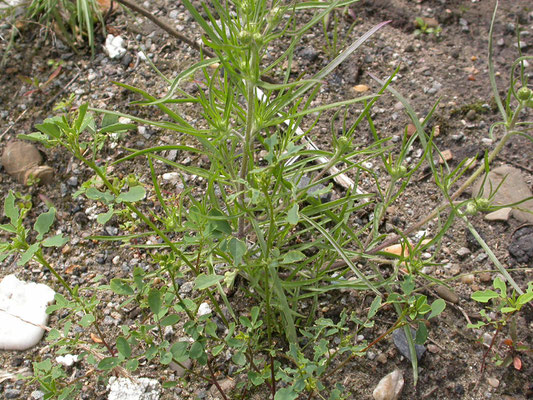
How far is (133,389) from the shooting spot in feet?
5.64

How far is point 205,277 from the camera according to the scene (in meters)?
1.45

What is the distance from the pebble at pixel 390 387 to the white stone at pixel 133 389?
0.73 metres

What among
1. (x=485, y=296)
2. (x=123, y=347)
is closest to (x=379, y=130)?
(x=485, y=296)

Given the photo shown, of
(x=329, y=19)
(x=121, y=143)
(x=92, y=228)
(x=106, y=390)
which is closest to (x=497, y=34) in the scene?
(x=329, y=19)

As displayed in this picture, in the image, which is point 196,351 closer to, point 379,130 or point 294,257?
point 294,257

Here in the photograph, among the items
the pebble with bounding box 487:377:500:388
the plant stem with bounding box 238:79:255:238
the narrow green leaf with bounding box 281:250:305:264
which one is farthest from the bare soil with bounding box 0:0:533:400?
the plant stem with bounding box 238:79:255:238

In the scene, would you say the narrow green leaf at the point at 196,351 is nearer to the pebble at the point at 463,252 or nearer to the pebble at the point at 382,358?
the pebble at the point at 382,358

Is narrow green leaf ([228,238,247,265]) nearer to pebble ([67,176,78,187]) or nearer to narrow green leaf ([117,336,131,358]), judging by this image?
narrow green leaf ([117,336,131,358])

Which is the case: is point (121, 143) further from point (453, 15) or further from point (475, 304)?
point (453, 15)

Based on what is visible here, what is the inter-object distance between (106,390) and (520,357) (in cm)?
142

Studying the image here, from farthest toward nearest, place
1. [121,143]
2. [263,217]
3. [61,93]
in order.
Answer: [61,93] < [121,143] < [263,217]

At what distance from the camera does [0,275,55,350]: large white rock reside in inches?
72.6

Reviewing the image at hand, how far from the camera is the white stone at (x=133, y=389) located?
1.71 metres

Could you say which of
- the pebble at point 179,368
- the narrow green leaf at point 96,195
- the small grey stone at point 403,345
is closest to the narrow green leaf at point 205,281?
the narrow green leaf at point 96,195
